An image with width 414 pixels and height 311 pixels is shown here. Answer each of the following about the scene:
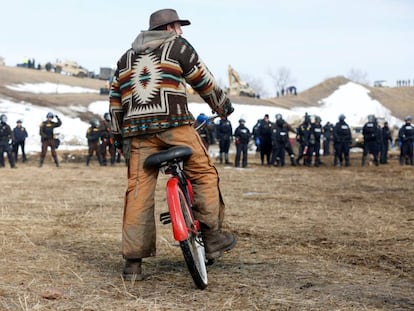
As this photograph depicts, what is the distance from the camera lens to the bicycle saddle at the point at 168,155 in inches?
204

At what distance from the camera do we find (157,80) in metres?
5.40

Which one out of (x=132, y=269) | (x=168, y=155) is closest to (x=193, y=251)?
(x=132, y=269)

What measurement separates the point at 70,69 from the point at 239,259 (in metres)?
78.9

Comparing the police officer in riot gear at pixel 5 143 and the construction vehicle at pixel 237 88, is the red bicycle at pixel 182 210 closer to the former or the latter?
the police officer in riot gear at pixel 5 143

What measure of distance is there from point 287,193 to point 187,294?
8.19 m

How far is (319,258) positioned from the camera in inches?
246

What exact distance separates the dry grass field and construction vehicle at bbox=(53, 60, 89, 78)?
2829 inches

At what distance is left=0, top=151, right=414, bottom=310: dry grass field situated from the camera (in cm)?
476

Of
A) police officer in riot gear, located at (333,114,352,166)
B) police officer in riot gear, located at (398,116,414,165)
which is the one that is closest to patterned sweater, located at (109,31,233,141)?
police officer in riot gear, located at (333,114,352,166)

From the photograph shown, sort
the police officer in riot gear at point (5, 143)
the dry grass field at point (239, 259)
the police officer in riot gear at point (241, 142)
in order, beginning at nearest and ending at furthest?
the dry grass field at point (239, 259) → the police officer in riot gear at point (5, 143) → the police officer in riot gear at point (241, 142)

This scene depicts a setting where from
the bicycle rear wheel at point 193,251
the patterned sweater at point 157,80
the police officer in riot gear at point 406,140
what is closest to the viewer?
the bicycle rear wheel at point 193,251

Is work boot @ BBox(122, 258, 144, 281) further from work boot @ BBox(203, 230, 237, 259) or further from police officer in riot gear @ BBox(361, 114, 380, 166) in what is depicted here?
police officer in riot gear @ BBox(361, 114, 380, 166)

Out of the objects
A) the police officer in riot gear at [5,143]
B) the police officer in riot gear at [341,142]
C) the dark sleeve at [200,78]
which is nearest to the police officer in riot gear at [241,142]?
the police officer in riot gear at [341,142]

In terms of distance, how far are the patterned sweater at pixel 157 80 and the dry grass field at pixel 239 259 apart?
1122 millimetres
